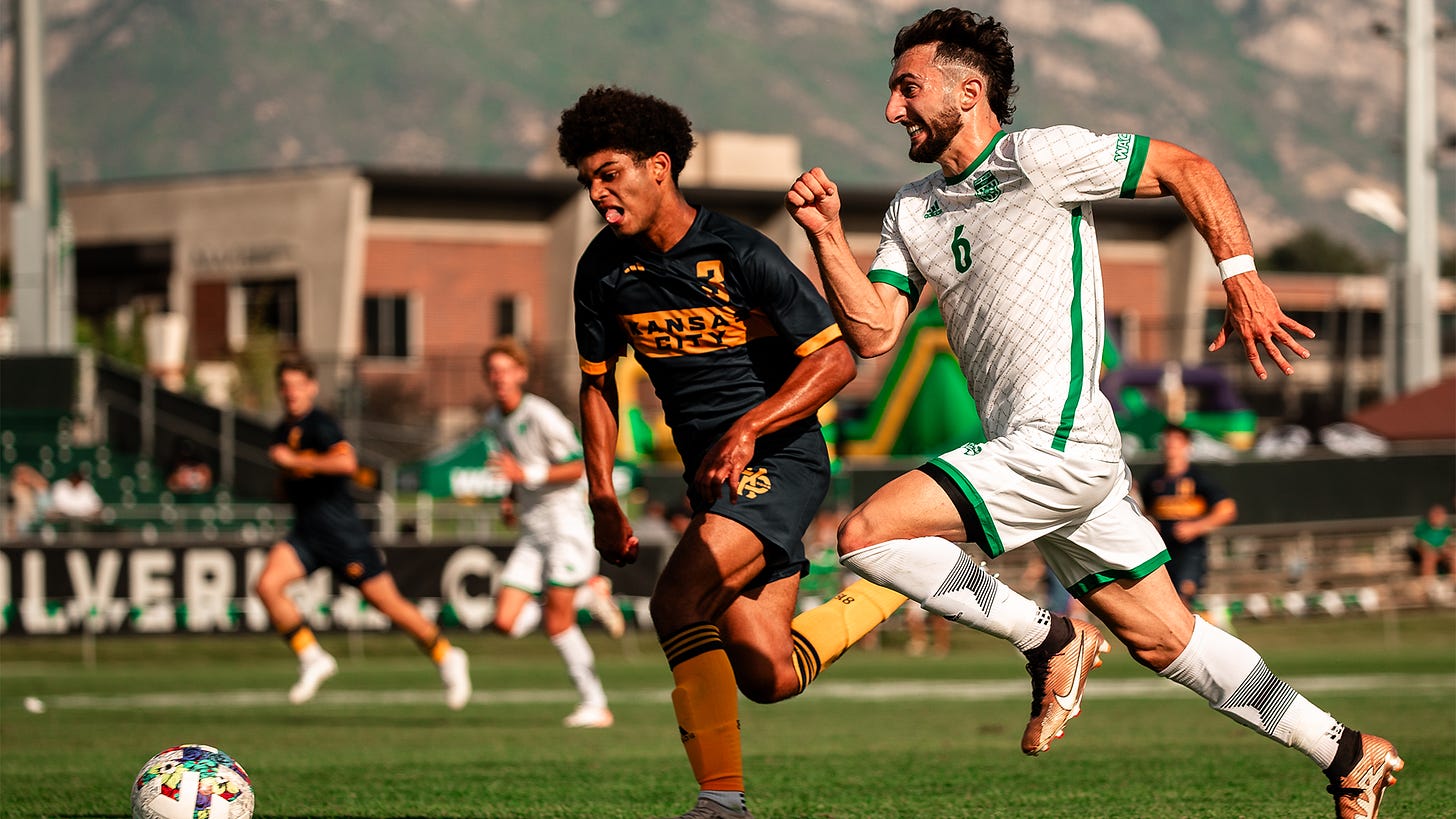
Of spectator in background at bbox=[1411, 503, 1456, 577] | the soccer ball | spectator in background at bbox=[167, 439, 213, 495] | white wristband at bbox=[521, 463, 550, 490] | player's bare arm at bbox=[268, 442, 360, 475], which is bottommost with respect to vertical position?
spectator in background at bbox=[1411, 503, 1456, 577]

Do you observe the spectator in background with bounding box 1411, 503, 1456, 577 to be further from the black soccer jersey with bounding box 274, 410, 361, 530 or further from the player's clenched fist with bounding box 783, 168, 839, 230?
the player's clenched fist with bounding box 783, 168, 839, 230

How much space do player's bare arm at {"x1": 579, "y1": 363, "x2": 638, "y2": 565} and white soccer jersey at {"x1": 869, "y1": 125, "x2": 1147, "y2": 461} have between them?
1352 mm

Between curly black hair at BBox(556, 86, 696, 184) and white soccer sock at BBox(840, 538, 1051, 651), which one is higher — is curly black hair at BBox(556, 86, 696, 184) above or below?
above

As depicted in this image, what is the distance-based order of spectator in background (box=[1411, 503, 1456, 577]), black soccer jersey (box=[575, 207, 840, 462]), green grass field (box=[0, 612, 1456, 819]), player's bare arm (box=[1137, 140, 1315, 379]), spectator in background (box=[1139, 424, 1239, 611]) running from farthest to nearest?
spectator in background (box=[1411, 503, 1456, 577]) < spectator in background (box=[1139, 424, 1239, 611]) < green grass field (box=[0, 612, 1456, 819]) < black soccer jersey (box=[575, 207, 840, 462]) < player's bare arm (box=[1137, 140, 1315, 379])

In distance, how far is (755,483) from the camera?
254 inches

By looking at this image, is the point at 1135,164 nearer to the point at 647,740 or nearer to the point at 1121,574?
the point at 1121,574

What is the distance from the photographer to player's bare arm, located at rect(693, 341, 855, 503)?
19.4 feet

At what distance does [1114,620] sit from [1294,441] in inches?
1027

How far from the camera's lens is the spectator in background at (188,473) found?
89.8 ft

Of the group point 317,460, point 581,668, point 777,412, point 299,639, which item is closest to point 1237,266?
point 777,412

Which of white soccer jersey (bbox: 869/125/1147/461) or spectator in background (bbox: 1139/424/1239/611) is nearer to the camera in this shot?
white soccer jersey (bbox: 869/125/1147/461)

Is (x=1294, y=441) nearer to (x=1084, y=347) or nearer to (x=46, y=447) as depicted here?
(x=46, y=447)

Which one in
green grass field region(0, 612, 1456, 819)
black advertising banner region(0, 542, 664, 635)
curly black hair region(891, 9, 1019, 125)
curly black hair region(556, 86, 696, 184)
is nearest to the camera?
curly black hair region(891, 9, 1019, 125)

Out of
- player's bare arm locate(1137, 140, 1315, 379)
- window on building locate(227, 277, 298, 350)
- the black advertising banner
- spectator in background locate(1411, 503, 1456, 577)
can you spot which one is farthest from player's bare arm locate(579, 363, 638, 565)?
window on building locate(227, 277, 298, 350)
